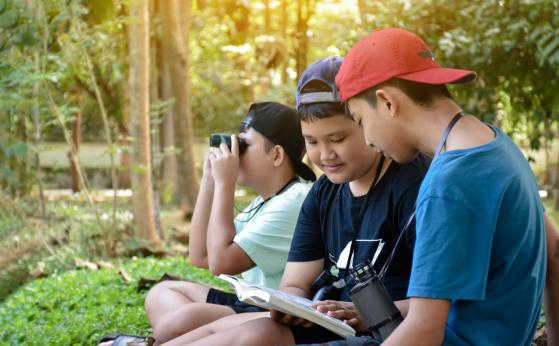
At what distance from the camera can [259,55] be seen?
17.3 metres

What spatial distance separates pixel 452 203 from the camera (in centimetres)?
212

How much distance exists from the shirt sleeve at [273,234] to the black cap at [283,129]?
22 cm

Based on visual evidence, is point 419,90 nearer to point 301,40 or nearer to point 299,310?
point 299,310

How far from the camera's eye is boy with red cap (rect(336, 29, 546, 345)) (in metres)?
2.12

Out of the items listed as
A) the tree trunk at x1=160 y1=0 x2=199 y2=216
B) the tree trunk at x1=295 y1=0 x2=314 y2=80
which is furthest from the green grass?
the tree trunk at x1=160 y1=0 x2=199 y2=216

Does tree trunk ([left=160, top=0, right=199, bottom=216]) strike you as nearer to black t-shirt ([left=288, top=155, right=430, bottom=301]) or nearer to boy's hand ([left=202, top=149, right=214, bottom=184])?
boy's hand ([left=202, top=149, right=214, bottom=184])

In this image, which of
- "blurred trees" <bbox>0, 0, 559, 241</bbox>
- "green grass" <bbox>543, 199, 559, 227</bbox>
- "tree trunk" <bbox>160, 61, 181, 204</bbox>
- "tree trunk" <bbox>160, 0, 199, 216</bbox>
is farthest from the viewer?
"tree trunk" <bbox>160, 61, 181, 204</bbox>

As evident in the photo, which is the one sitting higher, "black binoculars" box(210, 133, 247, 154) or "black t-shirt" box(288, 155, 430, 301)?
"black binoculars" box(210, 133, 247, 154)

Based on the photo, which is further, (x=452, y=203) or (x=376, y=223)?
(x=376, y=223)

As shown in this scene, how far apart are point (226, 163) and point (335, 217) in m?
0.89

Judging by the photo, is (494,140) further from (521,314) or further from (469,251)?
(521,314)

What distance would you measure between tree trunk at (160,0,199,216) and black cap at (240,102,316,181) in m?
7.99

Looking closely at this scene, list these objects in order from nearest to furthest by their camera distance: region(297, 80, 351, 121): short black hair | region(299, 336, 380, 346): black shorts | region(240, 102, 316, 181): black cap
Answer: region(299, 336, 380, 346): black shorts → region(297, 80, 351, 121): short black hair → region(240, 102, 316, 181): black cap

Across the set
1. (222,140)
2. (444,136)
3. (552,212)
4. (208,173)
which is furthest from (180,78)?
(444,136)
